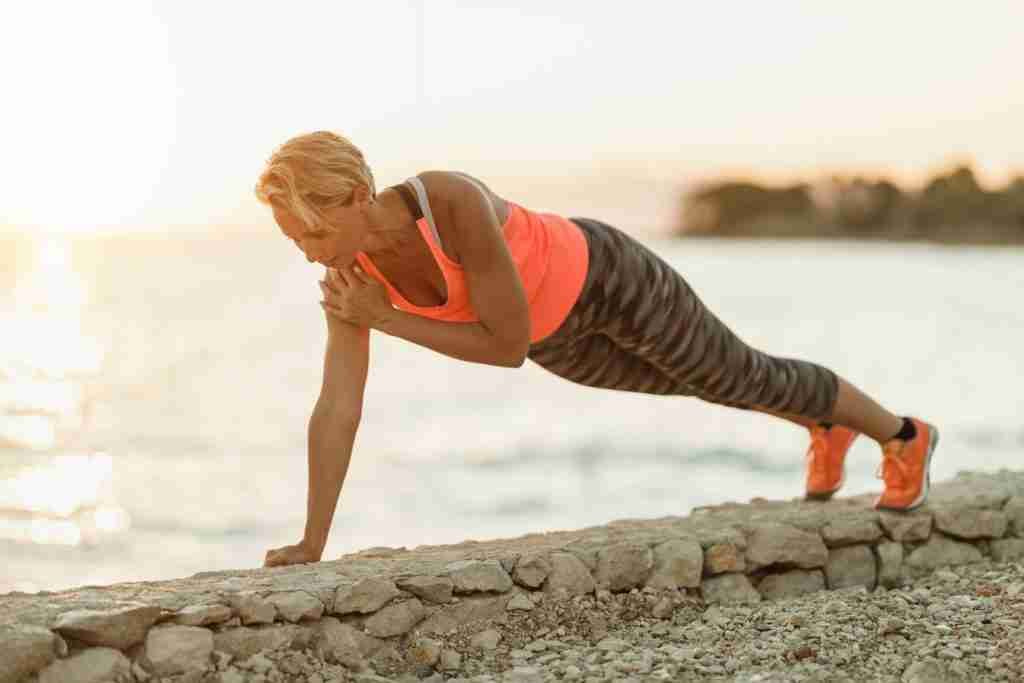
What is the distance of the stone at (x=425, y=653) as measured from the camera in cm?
366

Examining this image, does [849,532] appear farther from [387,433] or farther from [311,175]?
[387,433]

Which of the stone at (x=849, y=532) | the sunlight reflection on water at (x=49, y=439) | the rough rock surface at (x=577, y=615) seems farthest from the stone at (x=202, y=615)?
the sunlight reflection on water at (x=49, y=439)

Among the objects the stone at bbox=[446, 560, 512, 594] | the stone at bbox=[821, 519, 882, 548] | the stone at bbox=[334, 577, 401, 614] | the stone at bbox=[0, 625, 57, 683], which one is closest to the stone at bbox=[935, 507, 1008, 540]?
the stone at bbox=[821, 519, 882, 548]

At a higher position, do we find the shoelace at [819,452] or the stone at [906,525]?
the shoelace at [819,452]

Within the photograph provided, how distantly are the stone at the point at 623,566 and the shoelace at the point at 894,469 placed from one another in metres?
1.18

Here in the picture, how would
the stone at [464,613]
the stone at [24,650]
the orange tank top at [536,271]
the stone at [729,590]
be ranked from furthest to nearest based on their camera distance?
the stone at [729,590], the orange tank top at [536,271], the stone at [464,613], the stone at [24,650]

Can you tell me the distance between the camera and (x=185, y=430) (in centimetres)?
1733

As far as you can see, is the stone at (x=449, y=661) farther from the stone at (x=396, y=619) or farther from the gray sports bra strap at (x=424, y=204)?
the gray sports bra strap at (x=424, y=204)

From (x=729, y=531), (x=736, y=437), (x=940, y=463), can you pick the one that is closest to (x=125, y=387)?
(x=736, y=437)

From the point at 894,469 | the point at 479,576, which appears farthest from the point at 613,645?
the point at 894,469

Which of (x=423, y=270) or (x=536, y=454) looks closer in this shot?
(x=423, y=270)

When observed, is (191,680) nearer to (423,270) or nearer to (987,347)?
(423,270)

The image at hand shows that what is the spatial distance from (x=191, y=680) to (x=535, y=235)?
165 centimetres

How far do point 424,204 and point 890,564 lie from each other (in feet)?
7.50
